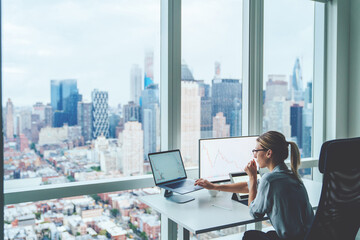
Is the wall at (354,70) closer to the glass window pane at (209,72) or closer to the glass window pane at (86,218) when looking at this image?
the glass window pane at (209,72)

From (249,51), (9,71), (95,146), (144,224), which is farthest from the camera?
(249,51)

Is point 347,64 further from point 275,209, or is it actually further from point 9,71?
point 9,71

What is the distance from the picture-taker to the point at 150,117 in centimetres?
263

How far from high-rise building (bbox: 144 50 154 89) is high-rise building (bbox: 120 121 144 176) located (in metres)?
0.35

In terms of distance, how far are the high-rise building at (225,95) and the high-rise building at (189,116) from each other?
0.57ft

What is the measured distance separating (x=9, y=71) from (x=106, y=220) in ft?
4.05

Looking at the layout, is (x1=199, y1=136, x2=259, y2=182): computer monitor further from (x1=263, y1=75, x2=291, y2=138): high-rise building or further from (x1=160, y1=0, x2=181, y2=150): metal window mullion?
(x1=263, y1=75, x2=291, y2=138): high-rise building

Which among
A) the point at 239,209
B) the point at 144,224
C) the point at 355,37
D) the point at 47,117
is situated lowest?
the point at 144,224

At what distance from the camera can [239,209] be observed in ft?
6.95

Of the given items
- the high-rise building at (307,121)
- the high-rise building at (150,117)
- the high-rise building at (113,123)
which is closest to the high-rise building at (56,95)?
the high-rise building at (113,123)

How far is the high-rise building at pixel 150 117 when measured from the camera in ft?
8.54

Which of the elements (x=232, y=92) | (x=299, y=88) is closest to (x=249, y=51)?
(x=232, y=92)

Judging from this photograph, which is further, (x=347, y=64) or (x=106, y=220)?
(x=347, y=64)

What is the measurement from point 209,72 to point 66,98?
4.04ft
